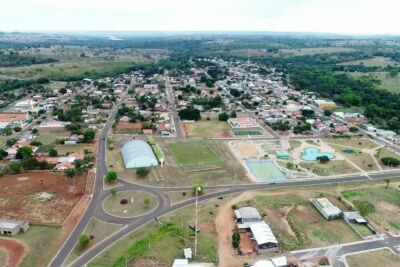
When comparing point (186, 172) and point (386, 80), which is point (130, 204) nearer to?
point (186, 172)

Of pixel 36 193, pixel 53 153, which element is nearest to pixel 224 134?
pixel 53 153

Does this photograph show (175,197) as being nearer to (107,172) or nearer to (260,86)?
(107,172)

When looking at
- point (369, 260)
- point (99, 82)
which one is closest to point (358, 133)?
point (369, 260)

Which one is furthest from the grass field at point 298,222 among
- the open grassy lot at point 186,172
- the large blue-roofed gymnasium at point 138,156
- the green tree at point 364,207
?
the large blue-roofed gymnasium at point 138,156

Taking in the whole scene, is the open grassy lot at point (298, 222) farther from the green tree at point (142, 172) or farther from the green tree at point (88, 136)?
the green tree at point (88, 136)

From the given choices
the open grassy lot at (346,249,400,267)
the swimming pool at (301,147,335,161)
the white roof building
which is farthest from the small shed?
→ the swimming pool at (301,147,335,161)

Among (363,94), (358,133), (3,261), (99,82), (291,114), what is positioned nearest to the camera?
(3,261)
